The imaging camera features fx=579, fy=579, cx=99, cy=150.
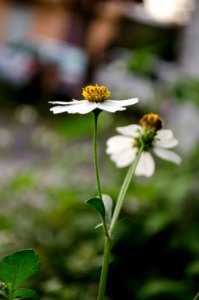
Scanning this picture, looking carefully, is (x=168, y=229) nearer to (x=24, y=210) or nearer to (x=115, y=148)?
(x=24, y=210)

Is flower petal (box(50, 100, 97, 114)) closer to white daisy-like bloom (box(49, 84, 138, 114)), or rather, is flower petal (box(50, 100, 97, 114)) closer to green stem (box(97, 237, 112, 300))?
white daisy-like bloom (box(49, 84, 138, 114))

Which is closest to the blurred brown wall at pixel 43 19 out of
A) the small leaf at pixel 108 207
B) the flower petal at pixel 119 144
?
the flower petal at pixel 119 144

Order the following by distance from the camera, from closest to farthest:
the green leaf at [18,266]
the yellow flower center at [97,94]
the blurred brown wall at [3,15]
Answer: the green leaf at [18,266] < the yellow flower center at [97,94] < the blurred brown wall at [3,15]

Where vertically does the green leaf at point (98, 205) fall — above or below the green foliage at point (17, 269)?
above

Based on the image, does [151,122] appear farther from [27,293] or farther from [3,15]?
[3,15]

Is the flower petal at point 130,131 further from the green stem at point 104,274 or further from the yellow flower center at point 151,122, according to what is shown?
the green stem at point 104,274

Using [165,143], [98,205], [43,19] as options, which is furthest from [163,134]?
[43,19]

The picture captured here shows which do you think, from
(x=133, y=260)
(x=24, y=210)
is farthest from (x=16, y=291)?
(x=24, y=210)
